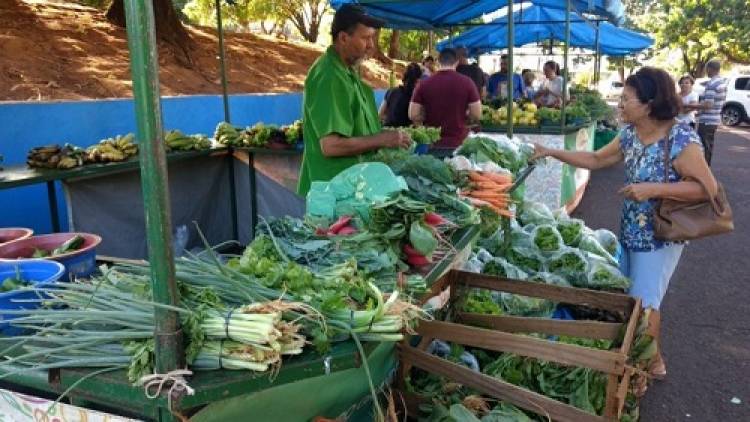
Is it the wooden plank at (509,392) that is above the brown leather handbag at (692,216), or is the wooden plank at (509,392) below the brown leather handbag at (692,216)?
below

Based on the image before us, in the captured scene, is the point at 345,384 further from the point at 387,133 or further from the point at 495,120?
the point at 495,120

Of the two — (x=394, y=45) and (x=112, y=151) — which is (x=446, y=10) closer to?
(x=112, y=151)

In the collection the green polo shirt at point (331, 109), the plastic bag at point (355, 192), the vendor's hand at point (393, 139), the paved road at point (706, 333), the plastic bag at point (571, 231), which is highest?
the green polo shirt at point (331, 109)

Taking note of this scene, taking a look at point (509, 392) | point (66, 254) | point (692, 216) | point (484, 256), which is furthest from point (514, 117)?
point (66, 254)

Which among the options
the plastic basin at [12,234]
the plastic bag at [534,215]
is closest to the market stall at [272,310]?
the plastic basin at [12,234]

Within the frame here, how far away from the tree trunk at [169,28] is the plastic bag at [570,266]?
9690 mm

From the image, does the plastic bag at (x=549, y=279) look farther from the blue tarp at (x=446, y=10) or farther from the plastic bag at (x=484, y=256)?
the blue tarp at (x=446, y=10)

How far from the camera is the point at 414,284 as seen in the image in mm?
2129

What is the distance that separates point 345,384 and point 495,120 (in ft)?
23.2

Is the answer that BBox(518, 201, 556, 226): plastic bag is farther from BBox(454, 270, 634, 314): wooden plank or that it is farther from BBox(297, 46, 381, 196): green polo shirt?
BBox(297, 46, 381, 196): green polo shirt

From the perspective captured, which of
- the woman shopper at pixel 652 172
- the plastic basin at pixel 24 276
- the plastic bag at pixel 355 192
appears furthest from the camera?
the woman shopper at pixel 652 172

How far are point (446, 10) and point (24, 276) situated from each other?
352 inches

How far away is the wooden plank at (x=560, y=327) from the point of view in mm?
2721

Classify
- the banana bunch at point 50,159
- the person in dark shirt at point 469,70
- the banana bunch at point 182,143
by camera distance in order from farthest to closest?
the person in dark shirt at point 469,70 < the banana bunch at point 182,143 < the banana bunch at point 50,159
